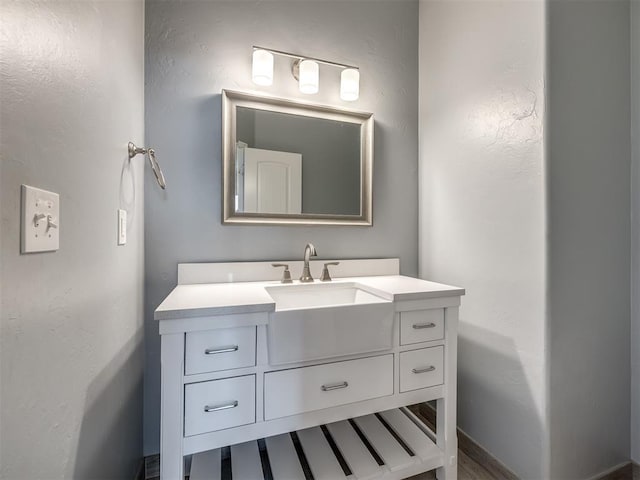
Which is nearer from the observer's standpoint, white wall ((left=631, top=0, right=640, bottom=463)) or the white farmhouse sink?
the white farmhouse sink

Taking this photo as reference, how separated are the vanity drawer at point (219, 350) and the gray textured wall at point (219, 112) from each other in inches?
21.9

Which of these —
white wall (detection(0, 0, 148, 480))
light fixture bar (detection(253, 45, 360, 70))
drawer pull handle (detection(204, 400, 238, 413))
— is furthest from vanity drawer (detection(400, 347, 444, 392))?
light fixture bar (detection(253, 45, 360, 70))

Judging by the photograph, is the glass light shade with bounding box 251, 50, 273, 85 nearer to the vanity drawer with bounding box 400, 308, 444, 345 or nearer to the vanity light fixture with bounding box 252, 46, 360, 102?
the vanity light fixture with bounding box 252, 46, 360, 102

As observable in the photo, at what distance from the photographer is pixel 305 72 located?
150 cm

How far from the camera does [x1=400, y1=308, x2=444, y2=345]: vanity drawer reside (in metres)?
1.16

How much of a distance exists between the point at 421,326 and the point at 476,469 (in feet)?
2.58

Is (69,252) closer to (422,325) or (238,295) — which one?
(238,295)

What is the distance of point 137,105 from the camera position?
4.06 ft

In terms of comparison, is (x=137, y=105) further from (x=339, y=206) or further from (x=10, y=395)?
(x=10, y=395)

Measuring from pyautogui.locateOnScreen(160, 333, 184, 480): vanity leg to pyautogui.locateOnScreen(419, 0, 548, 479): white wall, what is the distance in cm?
129

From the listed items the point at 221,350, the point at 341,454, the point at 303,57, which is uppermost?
the point at 303,57

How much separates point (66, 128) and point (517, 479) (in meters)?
1.93

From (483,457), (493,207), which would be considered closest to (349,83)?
(493,207)

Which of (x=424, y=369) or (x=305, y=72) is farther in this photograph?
(x=305, y=72)
